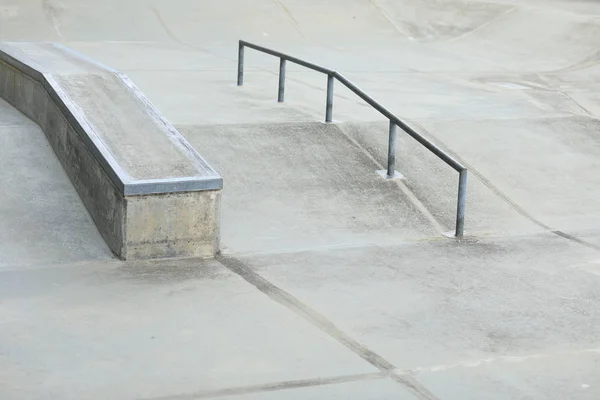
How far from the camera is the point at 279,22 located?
20.0 meters

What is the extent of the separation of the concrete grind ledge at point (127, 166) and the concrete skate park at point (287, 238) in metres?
0.02

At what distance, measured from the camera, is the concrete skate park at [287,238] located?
18.9 ft

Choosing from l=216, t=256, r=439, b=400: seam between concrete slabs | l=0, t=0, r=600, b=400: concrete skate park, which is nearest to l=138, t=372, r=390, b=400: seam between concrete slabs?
l=0, t=0, r=600, b=400: concrete skate park

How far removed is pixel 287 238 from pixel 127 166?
1.55 m

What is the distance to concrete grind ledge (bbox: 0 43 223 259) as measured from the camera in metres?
7.55

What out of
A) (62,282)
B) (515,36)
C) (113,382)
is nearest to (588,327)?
(113,382)

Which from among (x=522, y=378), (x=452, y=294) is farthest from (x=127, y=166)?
(x=522, y=378)

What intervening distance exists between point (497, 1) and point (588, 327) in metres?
16.0

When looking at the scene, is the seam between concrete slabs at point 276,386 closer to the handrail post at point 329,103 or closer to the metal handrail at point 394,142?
the metal handrail at point 394,142

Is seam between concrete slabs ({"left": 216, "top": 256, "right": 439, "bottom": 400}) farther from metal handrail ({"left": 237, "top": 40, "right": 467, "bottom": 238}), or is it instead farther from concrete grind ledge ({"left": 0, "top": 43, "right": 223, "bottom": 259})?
metal handrail ({"left": 237, "top": 40, "right": 467, "bottom": 238})

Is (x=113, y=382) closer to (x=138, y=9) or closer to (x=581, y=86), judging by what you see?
(x=581, y=86)

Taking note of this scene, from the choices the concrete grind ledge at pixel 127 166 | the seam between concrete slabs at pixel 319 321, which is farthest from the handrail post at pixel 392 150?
the seam between concrete slabs at pixel 319 321

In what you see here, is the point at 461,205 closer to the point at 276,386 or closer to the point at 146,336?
the point at 146,336

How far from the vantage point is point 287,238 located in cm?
851
